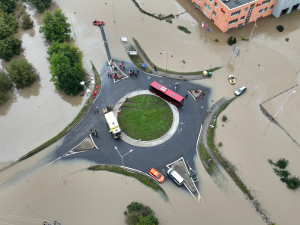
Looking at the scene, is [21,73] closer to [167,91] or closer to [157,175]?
[167,91]

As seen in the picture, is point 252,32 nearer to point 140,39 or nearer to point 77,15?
point 140,39

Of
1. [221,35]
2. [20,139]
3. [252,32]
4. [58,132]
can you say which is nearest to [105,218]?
[58,132]

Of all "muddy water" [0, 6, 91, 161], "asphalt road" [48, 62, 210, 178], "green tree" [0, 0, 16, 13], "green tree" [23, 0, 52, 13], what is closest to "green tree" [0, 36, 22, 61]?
"muddy water" [0, 6, 91, 161]

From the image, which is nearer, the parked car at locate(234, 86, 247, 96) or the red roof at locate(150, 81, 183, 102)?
the red roof at locate(150, 81, 183, 102)

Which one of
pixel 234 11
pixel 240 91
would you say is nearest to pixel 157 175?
pixel 240 91

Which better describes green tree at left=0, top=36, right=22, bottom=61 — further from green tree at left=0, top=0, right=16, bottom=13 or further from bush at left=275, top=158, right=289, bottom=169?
bush at left=275, top=158, right=289, bottom=169

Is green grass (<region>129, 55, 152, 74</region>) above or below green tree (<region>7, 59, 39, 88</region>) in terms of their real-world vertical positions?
below
